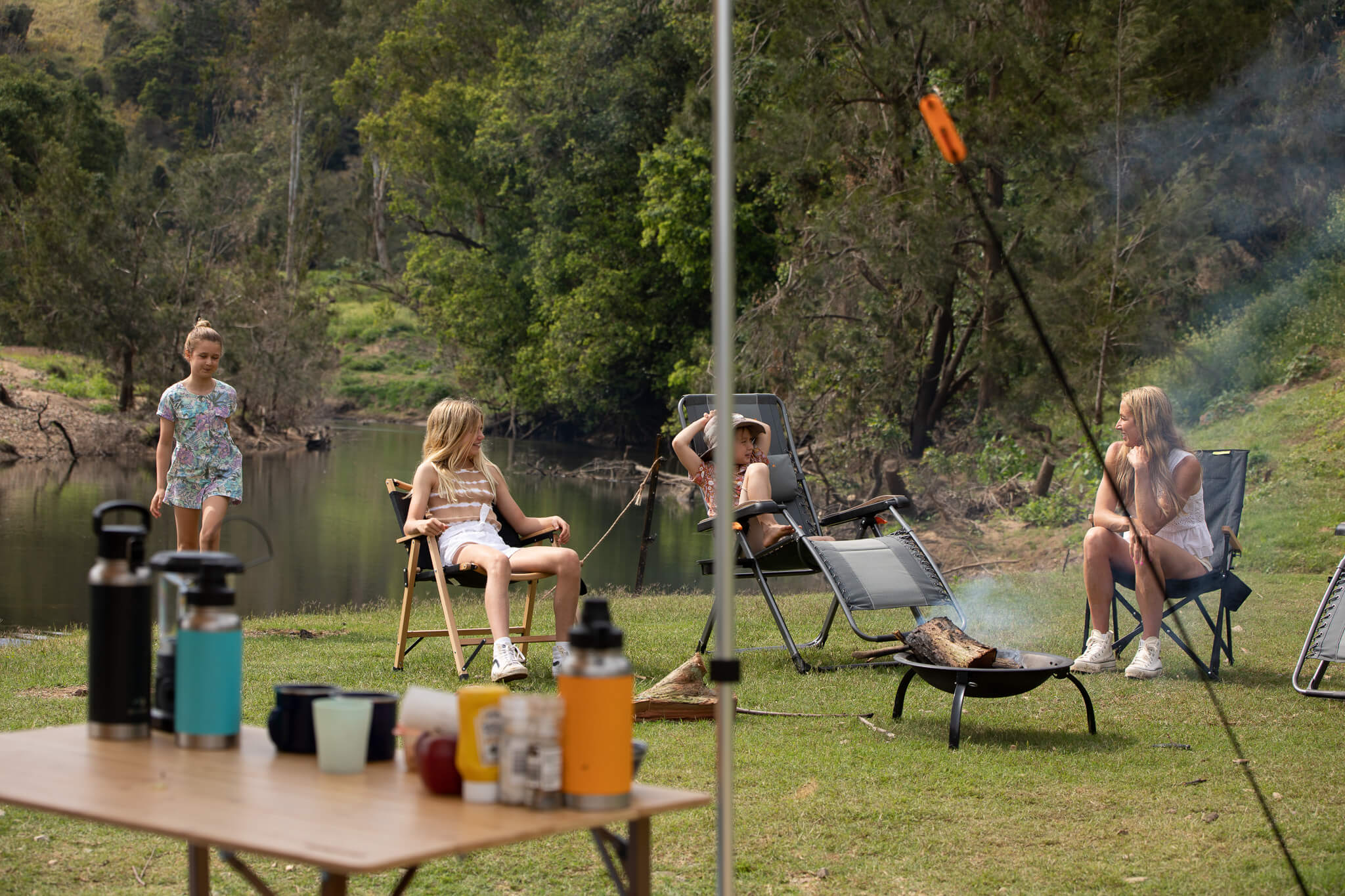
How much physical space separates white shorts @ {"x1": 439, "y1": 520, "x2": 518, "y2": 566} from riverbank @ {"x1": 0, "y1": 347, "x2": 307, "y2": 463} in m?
16.6

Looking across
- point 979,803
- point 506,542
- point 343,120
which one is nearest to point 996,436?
point 506,542

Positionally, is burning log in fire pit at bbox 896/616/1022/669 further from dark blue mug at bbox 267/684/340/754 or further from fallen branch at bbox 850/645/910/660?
dark blue mug at bbox 267/684/340/754

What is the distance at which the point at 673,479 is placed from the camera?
60.6 ft

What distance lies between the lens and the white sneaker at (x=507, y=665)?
4430mm

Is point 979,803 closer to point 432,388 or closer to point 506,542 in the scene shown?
point 506,542

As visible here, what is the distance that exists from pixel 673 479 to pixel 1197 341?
8220 millimetres

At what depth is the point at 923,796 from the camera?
3.25 metres

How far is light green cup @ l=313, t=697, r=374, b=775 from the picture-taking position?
1540 millimetres

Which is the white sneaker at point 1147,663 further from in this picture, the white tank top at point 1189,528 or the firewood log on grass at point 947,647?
the firewood log on grass at point 947,647

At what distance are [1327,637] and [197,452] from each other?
4.61 metres

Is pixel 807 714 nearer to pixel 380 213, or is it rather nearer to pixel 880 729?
pixel 880 729

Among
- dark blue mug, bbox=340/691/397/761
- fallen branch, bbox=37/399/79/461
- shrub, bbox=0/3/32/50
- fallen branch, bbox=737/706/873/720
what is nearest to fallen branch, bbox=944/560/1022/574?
fallen branch, bbox=737/706/873/720

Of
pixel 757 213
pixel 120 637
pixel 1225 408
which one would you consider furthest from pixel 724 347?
pixel 757 213

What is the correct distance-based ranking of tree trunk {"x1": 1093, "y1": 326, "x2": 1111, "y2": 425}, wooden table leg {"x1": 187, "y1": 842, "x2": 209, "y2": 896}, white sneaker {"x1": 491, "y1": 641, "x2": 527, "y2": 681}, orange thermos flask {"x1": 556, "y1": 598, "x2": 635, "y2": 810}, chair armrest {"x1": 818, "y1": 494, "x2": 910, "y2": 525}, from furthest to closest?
tree trunk {"x1": 1093, "y1": 326, "x2": 1111, "y2": 425} < chair armrest {"x1": 818, "y1": 494, "x2": 910, "y2": 525} < white sneaker {"x1": 491, "y1": 641, "x2": 527, "y2": 681} < wooden table leg {"x1": 187, "y1": 842, "x2": 209, "y2": 896} < orange thermos flask {"x1": 556, "y1": 598, "x2": 635, "y2": 810}
